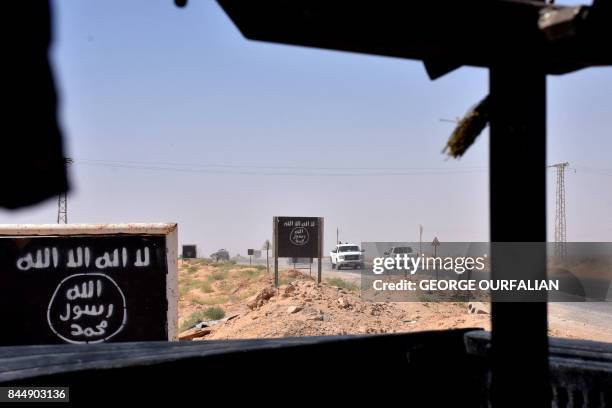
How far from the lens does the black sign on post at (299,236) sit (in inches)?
939

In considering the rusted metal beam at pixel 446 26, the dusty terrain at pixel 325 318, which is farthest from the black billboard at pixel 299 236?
the rusted metal beam at pixel 446 26

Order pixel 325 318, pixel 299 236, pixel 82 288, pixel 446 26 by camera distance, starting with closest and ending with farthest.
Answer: pixel 446 26
pixel 82 288
pixel 325 318
pixel 299 236

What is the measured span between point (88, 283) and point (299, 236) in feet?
56.7

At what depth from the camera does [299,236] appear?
24.0 m

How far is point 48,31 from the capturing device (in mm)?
1460

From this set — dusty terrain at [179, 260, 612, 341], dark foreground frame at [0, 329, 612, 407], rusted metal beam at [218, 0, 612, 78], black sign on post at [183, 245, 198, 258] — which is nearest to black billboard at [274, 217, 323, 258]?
dusty terrain at [179, 260, 612, 341]

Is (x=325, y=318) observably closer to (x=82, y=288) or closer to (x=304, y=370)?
(x=82, y=288)

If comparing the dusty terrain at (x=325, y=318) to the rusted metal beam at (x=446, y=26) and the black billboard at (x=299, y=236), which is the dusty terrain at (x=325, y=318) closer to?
the black billboard at (x=299, y=236)

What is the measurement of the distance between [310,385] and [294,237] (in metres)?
21.0

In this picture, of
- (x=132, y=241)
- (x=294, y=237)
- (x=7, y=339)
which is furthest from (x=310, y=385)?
(x=294, y=237)

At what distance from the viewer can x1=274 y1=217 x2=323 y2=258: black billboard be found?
23.9 meters

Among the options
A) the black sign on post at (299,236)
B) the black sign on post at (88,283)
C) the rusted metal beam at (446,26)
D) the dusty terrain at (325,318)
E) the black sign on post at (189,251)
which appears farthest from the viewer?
the black sign on post at (189,251)

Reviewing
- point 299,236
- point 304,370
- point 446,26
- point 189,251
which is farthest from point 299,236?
point 189,251

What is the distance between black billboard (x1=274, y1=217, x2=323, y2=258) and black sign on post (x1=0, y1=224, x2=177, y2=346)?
17.0 metres
